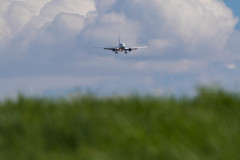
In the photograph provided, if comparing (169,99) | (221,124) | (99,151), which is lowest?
(99,151)

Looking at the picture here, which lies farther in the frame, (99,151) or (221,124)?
(221,124)

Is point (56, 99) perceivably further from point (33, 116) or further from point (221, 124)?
point (221, 124)

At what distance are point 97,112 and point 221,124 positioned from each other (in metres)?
2.47

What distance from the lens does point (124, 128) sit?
9.14m

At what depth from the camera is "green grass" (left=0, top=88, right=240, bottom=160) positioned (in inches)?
332

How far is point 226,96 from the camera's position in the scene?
456 inches

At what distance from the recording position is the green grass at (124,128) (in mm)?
8438

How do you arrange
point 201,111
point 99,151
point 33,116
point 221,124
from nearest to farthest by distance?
point 99,151 < point 221,124 < point 201,111 < point 33,116

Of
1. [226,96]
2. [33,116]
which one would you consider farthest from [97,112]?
[226,96]

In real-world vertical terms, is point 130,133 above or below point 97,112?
below

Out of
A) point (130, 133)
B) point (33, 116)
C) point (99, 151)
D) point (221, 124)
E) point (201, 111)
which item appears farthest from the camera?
point (33, 116)

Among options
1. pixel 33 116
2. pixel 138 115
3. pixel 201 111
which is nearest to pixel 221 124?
pixel 201 111

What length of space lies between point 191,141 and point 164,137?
18.2 inches

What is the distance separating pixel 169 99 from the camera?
38.3ft
